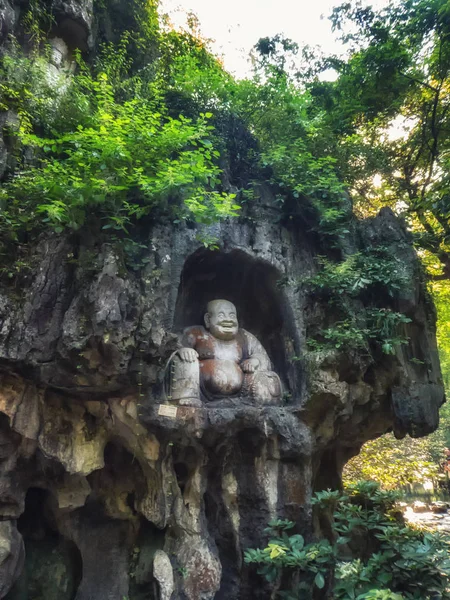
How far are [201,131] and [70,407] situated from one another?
15.1ft

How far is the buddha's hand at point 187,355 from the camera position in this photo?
6371 mm

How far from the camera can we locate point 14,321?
5.07 meters

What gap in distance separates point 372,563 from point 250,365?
330 cm

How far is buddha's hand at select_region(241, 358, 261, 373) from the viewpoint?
273 inches

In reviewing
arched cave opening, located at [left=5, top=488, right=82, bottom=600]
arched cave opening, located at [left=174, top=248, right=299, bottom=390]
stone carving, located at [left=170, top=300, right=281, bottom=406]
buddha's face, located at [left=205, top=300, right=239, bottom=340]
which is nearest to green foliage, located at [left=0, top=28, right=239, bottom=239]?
→ arched cave opening, located at [left=174, top=248, right=299, bottom=390]

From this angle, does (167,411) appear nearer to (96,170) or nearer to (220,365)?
(220,365)

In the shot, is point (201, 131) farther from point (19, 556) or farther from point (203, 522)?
point (19, 556)

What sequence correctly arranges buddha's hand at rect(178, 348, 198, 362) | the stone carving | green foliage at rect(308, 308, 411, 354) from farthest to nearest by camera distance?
1. green foliage at rect(308, 308, 411, 354)
2. buddha's hand at rect(178, 348, 198, 362)
3. the stone carving

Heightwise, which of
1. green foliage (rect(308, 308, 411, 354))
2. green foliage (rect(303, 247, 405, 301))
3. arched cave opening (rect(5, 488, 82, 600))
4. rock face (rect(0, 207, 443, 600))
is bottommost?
arched cave opening (rect(5, 488, 82, 600))

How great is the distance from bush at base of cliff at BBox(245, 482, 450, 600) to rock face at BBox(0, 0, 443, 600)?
721 millimetres

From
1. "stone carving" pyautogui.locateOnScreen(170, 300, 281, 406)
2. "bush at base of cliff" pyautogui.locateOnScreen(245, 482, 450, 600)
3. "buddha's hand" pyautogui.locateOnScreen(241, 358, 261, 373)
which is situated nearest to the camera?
"bush at base of cliff" pyautogui.locateOnScreen(245, 482, 450, 600)

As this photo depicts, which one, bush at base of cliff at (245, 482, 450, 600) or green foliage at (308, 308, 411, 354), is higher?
green foliage at (308, 308, 411, 354)

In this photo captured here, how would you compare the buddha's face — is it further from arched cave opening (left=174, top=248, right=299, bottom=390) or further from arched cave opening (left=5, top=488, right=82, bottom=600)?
arched cave opening (left=5, top=488, right=82, bottom=600)

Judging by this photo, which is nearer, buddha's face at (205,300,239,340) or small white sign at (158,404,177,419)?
small white sign at (158,404,177,419)
